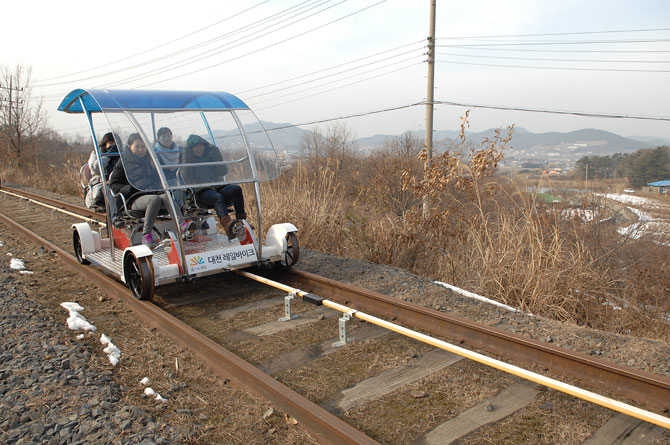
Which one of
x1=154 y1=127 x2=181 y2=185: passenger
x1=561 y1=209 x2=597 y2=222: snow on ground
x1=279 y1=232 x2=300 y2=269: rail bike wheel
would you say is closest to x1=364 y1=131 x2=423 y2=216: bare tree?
x1=561 y1=209 x2=597 y2=222: snow on ground

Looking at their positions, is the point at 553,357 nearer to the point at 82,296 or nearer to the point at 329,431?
the point at 329,431

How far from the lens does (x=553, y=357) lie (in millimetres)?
3932

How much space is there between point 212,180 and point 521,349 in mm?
4202

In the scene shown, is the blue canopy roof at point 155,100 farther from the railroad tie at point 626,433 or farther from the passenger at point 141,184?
the railroad tie at point 626,433

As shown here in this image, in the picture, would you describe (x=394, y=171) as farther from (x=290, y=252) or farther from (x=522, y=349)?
(x=522, y=349)

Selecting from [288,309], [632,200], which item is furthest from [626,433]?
[632,200]

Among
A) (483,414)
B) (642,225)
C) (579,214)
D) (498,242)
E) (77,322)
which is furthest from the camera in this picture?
(642,225)

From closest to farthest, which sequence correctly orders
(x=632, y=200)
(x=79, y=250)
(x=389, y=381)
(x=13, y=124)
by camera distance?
(x=389, y=381)
(x=79, y=250)
(x=632, y=200)
(x=13, y=124)

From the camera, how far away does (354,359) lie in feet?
14.2

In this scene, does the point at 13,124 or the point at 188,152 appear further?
the point at 13,124

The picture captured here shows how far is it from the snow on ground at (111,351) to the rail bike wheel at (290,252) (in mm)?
2527

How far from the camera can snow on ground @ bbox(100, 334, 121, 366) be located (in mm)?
4309

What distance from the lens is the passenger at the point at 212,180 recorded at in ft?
20.1

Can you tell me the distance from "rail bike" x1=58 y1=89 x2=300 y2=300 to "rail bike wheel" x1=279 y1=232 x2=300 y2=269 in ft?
0.05
